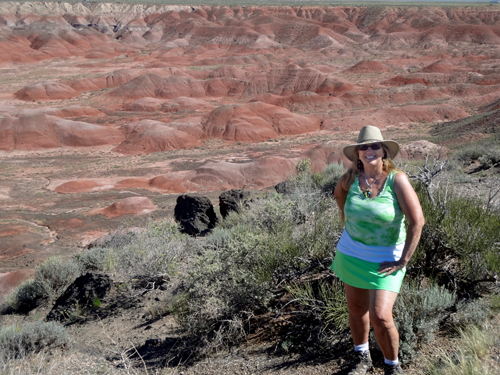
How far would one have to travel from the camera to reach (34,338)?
201 inches

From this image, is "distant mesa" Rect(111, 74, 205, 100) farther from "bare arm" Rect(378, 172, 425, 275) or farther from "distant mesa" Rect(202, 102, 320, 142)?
"bare arm" Rect(378, 172, 425, 275)

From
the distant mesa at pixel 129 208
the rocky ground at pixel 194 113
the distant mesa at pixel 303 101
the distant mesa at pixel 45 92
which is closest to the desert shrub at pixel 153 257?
the rocky ground at pixel 194 113

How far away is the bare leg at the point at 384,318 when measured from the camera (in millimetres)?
2775

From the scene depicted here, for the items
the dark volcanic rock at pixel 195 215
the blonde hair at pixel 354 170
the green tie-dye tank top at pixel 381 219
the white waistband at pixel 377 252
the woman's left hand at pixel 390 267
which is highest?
the blonde hair at pixel 354 170

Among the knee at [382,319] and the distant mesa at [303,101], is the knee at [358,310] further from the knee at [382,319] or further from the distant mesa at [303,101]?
the distant mesa at [303,101]

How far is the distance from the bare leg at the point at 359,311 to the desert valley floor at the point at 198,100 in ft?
37.0

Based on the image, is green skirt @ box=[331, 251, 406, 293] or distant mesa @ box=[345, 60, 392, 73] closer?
green skirt @ box=[331, 251, 406, 293]

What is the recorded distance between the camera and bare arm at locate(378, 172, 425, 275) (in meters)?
2.73

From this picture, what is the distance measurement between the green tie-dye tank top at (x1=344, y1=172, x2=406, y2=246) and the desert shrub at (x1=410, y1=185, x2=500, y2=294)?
4.09ft

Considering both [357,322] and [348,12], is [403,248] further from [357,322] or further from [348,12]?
[348,12]

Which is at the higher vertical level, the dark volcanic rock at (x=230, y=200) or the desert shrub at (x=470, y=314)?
the desert shrub at (x=470, y=314)

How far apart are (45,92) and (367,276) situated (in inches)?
2225

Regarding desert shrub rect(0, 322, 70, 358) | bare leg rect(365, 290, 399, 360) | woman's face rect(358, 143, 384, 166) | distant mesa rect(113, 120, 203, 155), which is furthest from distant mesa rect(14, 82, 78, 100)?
bare leg rect(365, 290, 399, 360)

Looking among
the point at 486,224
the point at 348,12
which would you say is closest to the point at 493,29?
the point at 348,12
